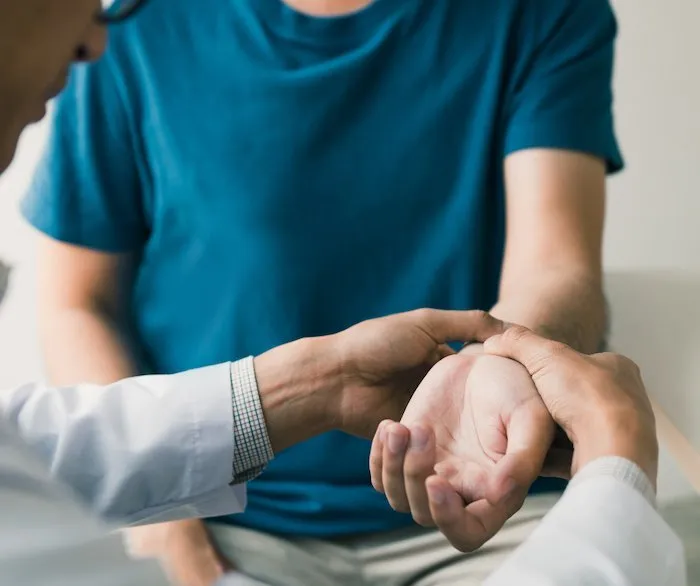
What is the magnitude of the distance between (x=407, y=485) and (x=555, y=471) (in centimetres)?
10

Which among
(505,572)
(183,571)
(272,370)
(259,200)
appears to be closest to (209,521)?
(183,571)

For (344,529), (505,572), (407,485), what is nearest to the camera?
(505,572)

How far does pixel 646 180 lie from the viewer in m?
1.19

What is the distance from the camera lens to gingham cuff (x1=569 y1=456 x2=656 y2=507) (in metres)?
0.44

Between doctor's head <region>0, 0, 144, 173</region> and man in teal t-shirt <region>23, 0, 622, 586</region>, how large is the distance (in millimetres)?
321

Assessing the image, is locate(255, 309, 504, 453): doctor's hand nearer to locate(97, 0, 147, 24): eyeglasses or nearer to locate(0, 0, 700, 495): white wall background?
locate(97, 0, 147, 24): eyeglasses

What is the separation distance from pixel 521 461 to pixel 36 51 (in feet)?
1.15

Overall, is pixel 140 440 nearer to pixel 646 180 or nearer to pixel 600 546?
pixel 600 546

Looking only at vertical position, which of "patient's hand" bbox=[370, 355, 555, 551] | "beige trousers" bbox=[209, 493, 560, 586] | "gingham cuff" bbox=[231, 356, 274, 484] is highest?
"patient's hand" bbox=[370, 355, 555, 551]

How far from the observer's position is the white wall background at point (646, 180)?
1.15 metres

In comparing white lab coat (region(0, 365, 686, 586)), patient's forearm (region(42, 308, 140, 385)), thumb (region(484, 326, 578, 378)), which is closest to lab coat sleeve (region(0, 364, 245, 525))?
white lab coat (region(0, 365, 686, 586))

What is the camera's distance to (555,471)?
56 cm

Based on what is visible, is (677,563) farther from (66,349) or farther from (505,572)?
(66,349)

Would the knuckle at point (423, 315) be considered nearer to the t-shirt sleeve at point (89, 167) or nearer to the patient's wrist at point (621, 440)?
the patient's wrist at point (621, 440)
